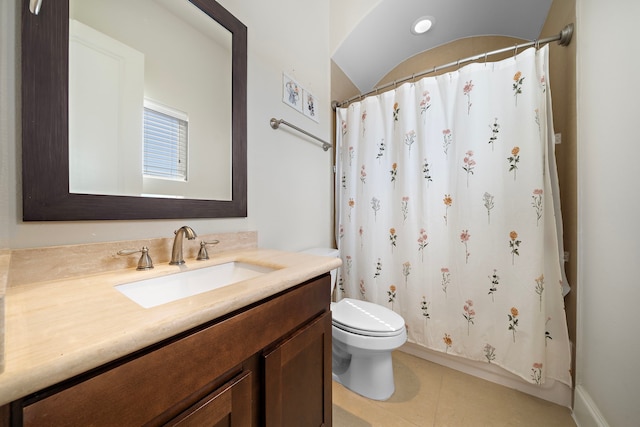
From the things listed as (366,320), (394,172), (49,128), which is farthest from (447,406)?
(49,128)

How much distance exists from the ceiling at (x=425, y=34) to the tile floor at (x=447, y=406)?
93.6 inches

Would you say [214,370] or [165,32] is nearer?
[214,370]

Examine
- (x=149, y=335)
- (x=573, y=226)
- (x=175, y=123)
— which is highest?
(x=175, y=123)

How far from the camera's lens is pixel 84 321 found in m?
0.40

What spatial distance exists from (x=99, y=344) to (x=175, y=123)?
869mm

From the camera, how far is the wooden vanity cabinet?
329mm

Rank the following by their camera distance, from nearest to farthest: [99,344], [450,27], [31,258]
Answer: [99,344] → [31,258] → [450,27]

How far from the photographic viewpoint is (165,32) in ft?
3.03

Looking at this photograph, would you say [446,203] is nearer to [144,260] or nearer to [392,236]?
[392,236]

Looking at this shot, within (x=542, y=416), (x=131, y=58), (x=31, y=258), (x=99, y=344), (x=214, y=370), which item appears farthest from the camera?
(x=542, y=416)

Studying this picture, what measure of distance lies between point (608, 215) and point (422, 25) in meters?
1.75

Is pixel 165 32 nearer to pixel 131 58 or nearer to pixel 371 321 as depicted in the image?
pixel 131 58

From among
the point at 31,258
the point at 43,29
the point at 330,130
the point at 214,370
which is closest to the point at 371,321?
the point at 214,370

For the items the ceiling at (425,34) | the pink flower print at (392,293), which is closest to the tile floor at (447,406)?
the pink flower print at (392,293)
